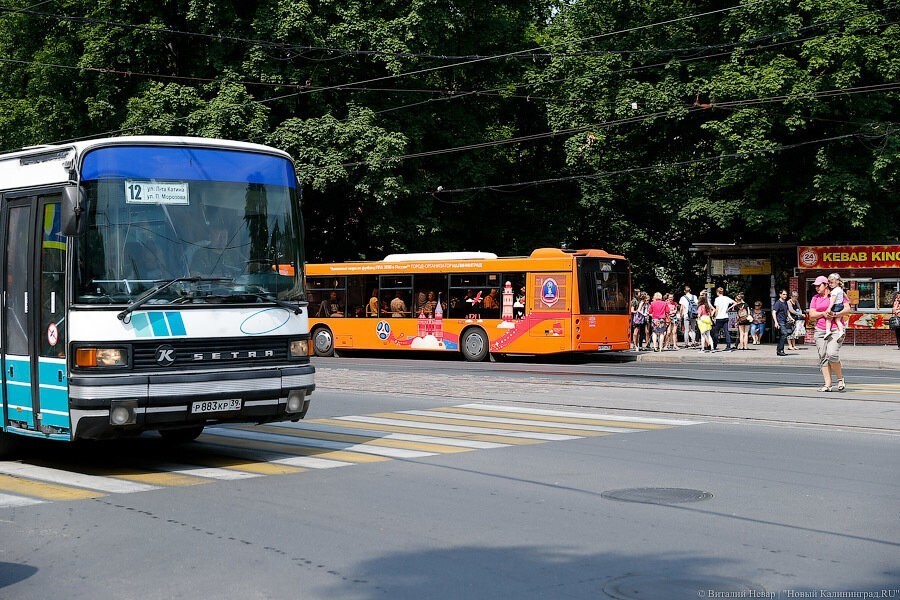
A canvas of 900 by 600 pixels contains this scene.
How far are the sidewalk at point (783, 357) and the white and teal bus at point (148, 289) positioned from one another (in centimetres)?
1804

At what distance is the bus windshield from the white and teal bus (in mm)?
12

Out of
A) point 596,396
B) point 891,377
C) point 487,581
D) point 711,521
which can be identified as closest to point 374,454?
point 711,521

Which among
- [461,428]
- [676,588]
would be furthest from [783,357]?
[676,588]

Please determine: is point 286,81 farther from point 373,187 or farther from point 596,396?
point 596,396

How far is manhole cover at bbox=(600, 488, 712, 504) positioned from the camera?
8.48 meters

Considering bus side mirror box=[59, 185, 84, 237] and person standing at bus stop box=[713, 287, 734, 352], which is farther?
person standing at bus stop box=[713, 287, 734, 352]

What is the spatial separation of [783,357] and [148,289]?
2171cm

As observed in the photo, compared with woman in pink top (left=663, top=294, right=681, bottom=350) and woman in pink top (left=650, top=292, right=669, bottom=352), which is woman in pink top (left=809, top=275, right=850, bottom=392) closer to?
woman in pink top (left=650, top=292, right=669, bottom=352)

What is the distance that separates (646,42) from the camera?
122 ft

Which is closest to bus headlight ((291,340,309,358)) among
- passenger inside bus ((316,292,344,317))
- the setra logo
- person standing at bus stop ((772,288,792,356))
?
the setra logo

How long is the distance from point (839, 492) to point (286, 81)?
2972 centimetres

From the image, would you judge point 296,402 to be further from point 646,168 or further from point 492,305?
point 646,168

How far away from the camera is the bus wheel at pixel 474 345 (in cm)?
3100

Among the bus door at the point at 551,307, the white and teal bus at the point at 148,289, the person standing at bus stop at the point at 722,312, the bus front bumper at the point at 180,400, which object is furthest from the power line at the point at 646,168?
the bus front bumper at the point at 180,400
